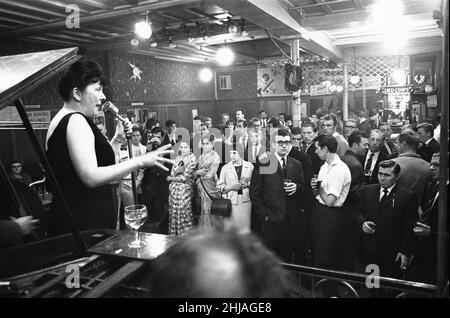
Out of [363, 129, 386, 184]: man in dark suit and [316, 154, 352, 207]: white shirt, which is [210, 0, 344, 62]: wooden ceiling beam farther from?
[316, 154, 352, 207]: white shirt

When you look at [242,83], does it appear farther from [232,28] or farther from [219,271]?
[219,271]

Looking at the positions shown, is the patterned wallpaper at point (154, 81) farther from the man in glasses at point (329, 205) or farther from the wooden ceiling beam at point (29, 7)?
the man in glasses at point (329, 205)

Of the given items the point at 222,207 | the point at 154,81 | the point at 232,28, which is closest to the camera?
the point at 222,207

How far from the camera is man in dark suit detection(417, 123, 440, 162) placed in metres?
5.61

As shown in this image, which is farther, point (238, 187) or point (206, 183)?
point (206, 183)

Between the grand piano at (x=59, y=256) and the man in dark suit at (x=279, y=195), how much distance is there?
2613 millimetres

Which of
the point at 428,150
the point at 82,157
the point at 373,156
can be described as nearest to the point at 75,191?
the point at 82,157

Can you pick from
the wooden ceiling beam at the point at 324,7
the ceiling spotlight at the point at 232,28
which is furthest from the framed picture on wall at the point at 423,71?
the ceiling spotlight at the point at 232,28

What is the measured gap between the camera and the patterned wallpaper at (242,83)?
15.8 meters

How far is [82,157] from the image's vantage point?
171cm

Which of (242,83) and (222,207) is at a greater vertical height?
(242,83)

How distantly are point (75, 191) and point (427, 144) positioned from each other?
5.62 meters

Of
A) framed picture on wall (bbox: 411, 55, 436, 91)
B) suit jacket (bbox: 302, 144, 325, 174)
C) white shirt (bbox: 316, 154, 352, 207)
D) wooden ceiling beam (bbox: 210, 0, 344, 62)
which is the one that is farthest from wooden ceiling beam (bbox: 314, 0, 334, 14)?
framed picture on wall (bbox: 411, 55, 436, 91)
